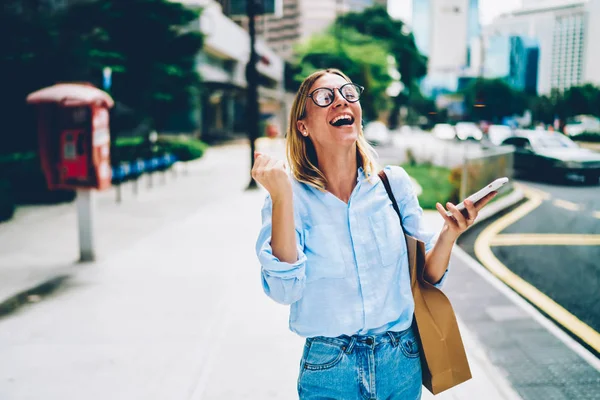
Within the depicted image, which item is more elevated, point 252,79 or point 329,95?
point 252,79

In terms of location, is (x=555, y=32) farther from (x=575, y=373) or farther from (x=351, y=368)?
(x=351, y=368)

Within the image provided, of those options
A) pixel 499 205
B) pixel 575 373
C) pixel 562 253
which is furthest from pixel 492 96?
pixel 499 205

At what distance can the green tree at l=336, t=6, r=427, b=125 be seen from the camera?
2564 inches

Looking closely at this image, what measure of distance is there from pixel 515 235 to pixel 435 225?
1.25 metres

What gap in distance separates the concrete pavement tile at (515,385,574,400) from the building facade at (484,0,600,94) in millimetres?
A: 2775

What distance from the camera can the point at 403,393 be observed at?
1.82 metres

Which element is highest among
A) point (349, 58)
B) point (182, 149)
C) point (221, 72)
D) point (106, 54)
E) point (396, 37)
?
point (396, 37)

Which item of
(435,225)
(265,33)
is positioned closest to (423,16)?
(435,225)

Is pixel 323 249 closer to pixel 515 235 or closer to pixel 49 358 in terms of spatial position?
pixel 49 358

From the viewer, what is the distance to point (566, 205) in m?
11.6

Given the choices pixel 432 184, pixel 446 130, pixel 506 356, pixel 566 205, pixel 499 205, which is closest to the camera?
pixel 506 356

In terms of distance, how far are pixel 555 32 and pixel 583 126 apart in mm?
26766

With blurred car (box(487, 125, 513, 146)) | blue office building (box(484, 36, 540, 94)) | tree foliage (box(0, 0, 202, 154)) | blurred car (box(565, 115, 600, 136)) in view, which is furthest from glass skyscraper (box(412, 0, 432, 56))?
blurred car (box(565, 115, 600, 136))

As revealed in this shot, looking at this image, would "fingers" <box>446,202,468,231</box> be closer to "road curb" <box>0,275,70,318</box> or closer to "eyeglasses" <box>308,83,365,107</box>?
"eyeglasses" <box>308,83,365,107</box>
